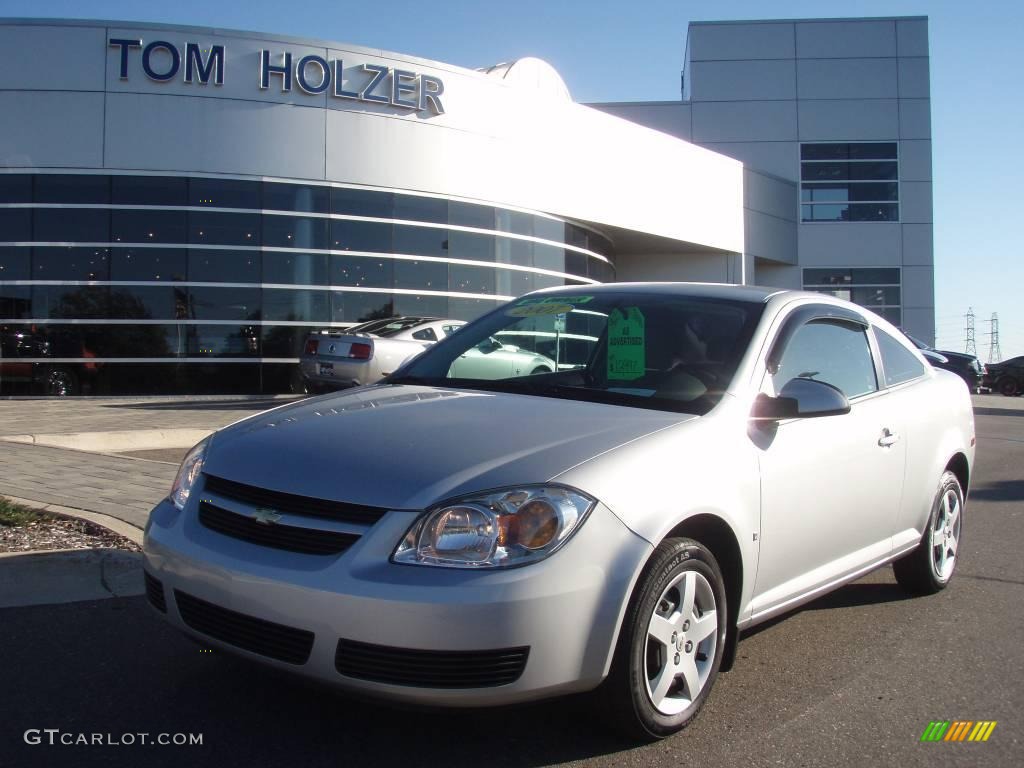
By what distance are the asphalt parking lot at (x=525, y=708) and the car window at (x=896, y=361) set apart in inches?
48.0

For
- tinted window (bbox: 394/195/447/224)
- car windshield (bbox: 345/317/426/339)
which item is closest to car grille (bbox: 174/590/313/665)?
car windshield (bbox: 345/317/426/339)

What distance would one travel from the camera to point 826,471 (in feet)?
13.0

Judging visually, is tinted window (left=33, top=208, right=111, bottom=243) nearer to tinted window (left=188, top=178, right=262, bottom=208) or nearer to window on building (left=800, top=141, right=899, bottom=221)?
tinted window (left=188, top=178, right=262, bottom=208)

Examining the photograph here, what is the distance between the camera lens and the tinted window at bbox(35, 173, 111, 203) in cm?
1662

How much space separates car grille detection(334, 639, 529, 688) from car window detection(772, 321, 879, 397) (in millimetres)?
1825

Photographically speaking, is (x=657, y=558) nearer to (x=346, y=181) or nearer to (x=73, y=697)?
(x=73, y=697)

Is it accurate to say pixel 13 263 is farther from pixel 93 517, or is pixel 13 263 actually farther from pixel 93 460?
pixel 93 517

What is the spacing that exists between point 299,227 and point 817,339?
48.5 ft

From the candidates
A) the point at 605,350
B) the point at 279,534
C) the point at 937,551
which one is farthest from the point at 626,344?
the point at 937,551

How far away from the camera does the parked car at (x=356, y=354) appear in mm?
14352

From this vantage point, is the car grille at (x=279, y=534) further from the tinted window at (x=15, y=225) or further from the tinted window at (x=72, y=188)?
the tinted window at (x=15, y=225)

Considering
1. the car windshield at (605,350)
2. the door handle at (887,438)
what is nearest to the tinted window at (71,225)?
the car windshield at (605,350)

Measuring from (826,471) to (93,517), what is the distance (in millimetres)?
4394

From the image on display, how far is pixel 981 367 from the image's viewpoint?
28.4m
